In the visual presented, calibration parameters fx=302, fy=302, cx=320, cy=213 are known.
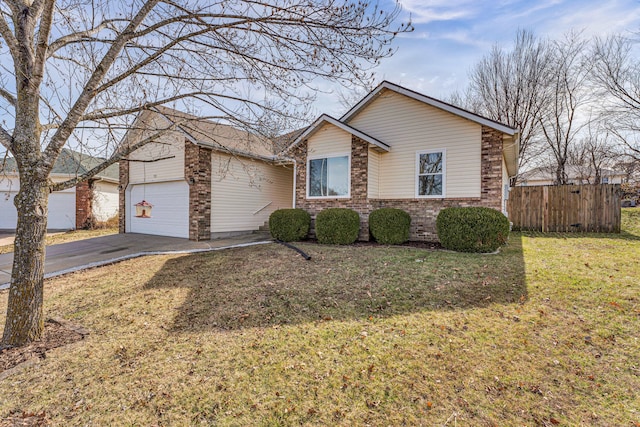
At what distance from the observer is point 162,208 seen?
13.1m

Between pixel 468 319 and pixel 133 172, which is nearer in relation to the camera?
pixel 468 319

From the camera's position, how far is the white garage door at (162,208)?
12.2 meters

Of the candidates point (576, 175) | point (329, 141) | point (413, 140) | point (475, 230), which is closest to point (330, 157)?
point (329, 141)

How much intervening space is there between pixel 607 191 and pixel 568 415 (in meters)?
14.5

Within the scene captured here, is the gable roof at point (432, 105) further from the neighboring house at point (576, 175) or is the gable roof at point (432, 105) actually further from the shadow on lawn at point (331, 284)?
the neighboring house at point (576, 175)

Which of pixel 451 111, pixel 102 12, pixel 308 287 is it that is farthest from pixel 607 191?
pixel 102 12

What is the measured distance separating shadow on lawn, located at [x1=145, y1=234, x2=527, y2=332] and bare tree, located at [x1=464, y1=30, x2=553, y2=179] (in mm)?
16013

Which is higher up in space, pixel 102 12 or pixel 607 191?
pixel 102 12

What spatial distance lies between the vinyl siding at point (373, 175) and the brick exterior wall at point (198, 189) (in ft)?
20.1

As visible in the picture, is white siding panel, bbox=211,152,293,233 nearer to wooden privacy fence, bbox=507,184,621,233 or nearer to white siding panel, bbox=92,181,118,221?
white siding panel, bbox=92,181,118,221

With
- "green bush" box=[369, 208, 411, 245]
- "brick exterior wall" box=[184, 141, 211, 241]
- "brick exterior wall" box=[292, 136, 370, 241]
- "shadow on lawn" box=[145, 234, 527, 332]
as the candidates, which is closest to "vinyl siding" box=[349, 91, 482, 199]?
"brick exterior wall" box=[292, 136, 370, 241]

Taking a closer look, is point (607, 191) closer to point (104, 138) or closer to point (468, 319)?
point (468, 319)

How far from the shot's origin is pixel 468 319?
4.16 metres

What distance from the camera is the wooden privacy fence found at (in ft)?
41.1
